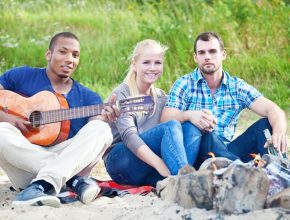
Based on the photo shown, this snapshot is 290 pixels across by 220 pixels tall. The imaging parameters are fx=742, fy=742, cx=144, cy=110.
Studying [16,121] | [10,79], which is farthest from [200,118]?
[10,79]

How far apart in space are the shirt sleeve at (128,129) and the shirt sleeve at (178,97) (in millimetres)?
280

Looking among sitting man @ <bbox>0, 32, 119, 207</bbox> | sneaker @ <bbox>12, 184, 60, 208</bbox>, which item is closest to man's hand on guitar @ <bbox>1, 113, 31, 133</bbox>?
sitting man @ <bbox>0, 32, 119, 207</bbox>

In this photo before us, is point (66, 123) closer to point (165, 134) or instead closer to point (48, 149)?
point (48, 149)

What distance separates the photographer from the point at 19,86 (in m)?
5.07

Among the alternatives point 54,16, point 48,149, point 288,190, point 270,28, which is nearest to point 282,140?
point 288,190

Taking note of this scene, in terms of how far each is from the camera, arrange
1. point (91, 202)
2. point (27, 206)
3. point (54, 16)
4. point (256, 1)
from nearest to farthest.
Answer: point (27, 206), point (91, 202), point (256, 1), point (54, 16)

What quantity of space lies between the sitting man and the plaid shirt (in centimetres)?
53

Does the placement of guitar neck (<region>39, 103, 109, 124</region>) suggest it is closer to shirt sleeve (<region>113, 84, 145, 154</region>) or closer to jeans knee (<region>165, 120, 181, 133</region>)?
shirt sleeve (<region>113, 84, 145, 154</region>)

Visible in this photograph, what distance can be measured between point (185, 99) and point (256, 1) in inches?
196

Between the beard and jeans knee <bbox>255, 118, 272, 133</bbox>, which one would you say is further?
the beard

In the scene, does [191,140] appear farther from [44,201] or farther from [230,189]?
[230,189]

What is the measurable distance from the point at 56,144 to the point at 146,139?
1.96 ft

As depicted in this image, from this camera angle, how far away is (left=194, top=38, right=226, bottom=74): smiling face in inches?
197

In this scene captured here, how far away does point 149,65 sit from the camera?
512cm
